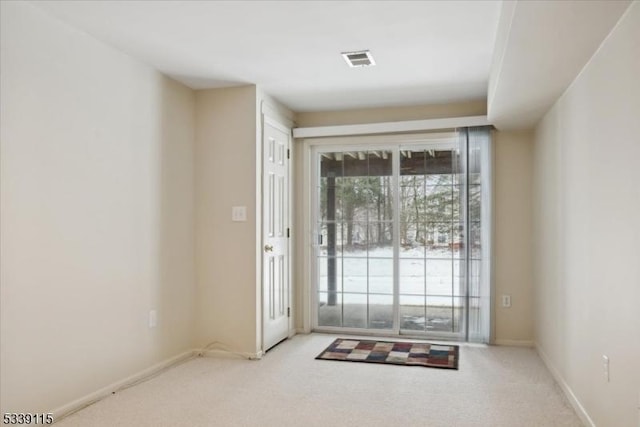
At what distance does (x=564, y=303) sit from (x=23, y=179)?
3367 mm

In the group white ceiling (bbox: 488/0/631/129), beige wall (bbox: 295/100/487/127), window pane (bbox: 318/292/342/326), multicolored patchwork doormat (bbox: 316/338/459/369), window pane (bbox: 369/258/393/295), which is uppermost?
beige wall (bbox: 295/100/487/127)

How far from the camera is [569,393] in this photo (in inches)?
119

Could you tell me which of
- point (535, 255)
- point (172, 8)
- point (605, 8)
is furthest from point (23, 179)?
point (535, 255)

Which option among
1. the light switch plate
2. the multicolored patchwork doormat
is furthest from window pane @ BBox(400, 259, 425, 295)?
the light switch plate

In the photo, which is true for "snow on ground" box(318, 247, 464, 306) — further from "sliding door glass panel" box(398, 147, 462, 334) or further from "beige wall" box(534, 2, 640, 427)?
"beige wall" box(534, 2, 640, 427)

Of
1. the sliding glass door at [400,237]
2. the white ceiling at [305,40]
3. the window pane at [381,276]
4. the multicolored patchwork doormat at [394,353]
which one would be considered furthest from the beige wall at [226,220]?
the window pane at [381,276]

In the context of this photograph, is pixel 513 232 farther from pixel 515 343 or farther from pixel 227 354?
pixel 227 354

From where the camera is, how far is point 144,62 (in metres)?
3.52

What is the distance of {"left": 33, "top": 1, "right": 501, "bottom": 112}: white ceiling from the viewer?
264 centimetres

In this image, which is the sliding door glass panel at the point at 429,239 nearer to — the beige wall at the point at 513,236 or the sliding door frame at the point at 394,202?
the sliding door frame at the point at 394,202

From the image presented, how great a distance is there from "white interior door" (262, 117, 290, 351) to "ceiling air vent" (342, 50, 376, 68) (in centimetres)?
107

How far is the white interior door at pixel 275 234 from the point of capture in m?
4.21

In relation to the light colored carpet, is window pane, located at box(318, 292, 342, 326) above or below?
above

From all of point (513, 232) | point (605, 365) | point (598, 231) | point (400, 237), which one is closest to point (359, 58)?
point (598, 231)
